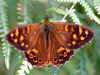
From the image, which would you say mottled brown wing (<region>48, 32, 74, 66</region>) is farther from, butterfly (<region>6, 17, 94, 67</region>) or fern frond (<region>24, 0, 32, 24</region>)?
fern frond (<region>24, 0, 32, 24</region>)

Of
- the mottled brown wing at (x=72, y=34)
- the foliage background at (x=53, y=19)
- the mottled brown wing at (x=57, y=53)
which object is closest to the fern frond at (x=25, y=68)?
the foliage background at (x=53, y=19)

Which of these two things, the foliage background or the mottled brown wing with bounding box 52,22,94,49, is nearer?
the mottled brown wing with bounding box 52,22,94,49

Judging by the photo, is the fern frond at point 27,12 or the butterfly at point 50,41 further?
the fern frond at point 27,12

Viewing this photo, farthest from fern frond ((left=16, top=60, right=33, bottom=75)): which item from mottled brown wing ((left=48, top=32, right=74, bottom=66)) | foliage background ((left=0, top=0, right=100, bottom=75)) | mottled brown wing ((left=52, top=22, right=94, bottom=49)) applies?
mottled brown wing ((left=52, top=22, right=94, bottom=49))

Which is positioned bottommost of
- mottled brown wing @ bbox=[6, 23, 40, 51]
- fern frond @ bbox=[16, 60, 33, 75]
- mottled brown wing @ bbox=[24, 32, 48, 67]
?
fern frond @ bbox=[16, 60, 33, 75]

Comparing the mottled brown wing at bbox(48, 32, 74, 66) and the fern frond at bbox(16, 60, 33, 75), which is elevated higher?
the mottled brown wing at bbox(48, 32, 74, 66)

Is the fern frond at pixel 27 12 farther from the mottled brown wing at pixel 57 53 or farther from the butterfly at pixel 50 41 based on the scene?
the mottled brown wing at pixel 57 53

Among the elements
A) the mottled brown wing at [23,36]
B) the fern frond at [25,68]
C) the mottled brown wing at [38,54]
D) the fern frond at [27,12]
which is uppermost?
the fern frond at [27,12]
